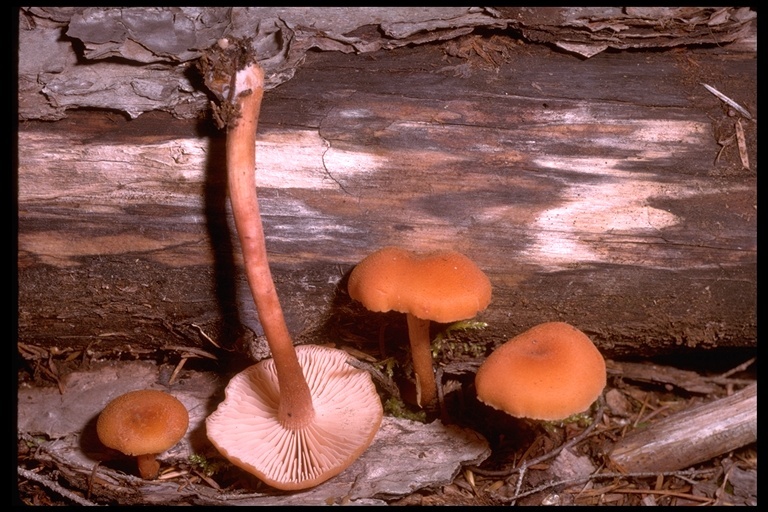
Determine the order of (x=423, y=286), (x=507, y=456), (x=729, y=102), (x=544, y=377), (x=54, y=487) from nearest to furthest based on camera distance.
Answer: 1. (x=544, y=377)
2. (x=423, y=286)
3. (x=54, y=487)
4. (x=729, y=102)
5. (x=507, y=456)

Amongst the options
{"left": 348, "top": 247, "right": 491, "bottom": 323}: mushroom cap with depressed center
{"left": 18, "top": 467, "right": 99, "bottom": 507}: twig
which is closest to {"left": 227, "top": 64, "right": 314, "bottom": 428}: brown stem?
{"left": 348, "top": 247, "right": 491, "bottom": 323}: mushroom cap with depressed center

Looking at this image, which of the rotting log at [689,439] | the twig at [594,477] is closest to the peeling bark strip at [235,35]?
the rotting log at [689,439]

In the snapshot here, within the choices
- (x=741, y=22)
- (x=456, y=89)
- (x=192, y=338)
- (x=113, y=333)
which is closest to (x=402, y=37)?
(x=456, y=89)

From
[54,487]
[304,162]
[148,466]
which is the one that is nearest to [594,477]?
[304,162]

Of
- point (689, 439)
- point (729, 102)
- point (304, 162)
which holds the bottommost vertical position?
point (689, 439)

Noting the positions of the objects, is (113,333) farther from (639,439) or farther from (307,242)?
(639,439)

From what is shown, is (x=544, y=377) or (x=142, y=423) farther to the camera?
(x=142, y=423)

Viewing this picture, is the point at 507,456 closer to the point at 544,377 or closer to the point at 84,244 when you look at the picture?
the point at 544,377
